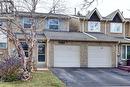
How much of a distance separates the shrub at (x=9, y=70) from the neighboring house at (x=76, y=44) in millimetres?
8253

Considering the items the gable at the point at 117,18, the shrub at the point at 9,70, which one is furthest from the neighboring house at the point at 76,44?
the shrub at the point at 9,70

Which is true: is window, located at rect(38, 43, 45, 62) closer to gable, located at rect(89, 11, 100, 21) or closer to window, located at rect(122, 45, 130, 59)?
Result: gable, located at rect(89, 11, 100, 21)

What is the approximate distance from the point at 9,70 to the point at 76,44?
471 inches

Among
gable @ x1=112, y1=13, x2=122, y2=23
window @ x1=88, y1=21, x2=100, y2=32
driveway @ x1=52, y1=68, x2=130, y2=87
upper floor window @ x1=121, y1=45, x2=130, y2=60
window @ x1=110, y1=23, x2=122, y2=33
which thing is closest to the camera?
driveway @ x1=52, y1=68, x2=130, y2=87

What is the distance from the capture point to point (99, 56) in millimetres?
29125

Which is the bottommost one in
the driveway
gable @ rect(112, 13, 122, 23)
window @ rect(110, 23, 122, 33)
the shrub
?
the driveway

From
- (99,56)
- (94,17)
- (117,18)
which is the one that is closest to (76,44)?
(99,56)

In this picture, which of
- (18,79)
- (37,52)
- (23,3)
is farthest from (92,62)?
(18,79)

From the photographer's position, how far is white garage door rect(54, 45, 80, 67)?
1100 inches

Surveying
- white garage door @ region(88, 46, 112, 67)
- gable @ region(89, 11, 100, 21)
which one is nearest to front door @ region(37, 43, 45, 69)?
white garage door @ region(88, 46, 112, 67)

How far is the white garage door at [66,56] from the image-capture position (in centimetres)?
2794

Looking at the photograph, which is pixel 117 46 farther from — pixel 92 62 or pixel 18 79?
pixel 18 79

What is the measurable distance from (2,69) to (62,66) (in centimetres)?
1121

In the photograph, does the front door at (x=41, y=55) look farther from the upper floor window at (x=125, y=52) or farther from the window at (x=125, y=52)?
the window at (x=125, y=52)
